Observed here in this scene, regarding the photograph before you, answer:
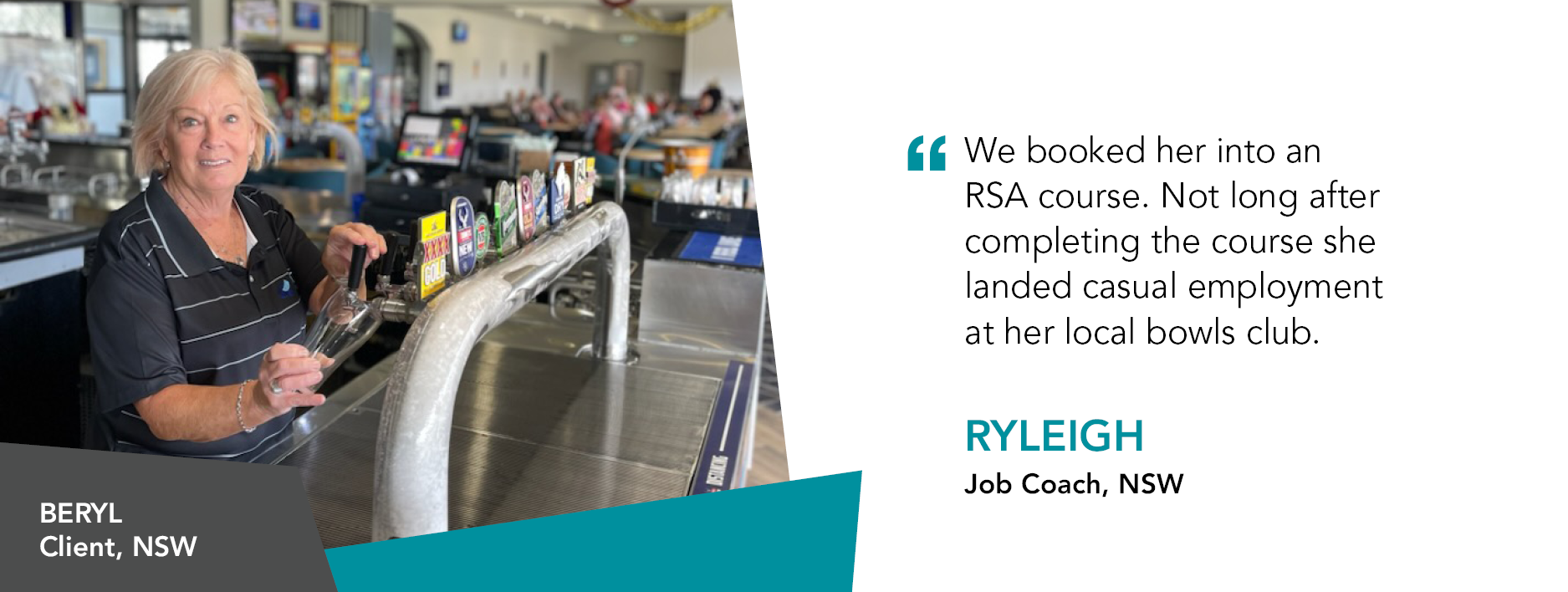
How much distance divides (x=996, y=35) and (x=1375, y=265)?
0.80 meters

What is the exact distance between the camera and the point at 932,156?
2.14 m

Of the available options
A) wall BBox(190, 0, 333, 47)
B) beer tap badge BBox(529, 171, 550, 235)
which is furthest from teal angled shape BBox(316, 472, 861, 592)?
wall BBox(190, 0, 333, 47)

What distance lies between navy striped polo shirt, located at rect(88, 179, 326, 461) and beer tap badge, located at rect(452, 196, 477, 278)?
0.94 ft

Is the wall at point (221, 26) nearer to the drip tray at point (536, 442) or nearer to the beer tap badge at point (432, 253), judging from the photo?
the drip tray at point (536, 442)

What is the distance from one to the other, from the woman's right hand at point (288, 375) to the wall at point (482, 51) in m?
13.8

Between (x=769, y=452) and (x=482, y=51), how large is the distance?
15.7 m

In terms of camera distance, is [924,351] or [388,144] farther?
[388,144]

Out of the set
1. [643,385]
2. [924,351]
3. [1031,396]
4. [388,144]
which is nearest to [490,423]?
[643,385]

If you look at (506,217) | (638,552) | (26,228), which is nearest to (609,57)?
(26,228)

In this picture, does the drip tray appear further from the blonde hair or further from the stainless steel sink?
the stainless steel sink

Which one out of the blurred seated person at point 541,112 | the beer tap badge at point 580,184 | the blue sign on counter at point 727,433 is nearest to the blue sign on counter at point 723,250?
the blue sign on counter at point 727,433

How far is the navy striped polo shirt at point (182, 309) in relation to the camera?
1329 millimetres

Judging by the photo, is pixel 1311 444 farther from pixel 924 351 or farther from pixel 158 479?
pixel 158 479

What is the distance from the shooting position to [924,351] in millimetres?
2172
